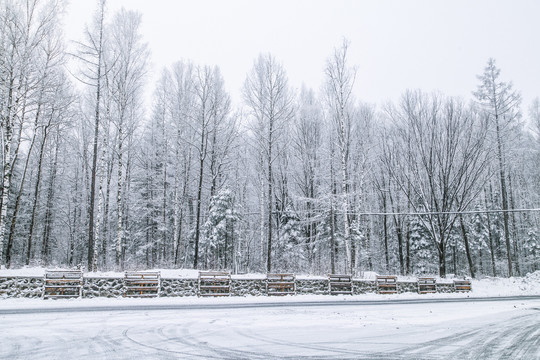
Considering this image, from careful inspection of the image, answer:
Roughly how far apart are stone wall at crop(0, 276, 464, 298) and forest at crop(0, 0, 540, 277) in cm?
176

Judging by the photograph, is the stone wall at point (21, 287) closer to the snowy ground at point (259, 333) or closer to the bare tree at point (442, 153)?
the snowy ground at point (259, 333)

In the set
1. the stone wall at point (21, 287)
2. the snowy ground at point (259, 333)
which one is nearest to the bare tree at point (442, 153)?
the snowy ground at point (259, 333)

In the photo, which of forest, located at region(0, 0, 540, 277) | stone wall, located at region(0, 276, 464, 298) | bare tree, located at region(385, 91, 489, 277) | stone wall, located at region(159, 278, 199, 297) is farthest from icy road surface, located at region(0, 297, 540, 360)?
bare tree, located at region(385, 91, 489, 277)

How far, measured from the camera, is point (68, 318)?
9.06 metres

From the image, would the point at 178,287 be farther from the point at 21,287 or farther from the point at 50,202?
the point at 50,202

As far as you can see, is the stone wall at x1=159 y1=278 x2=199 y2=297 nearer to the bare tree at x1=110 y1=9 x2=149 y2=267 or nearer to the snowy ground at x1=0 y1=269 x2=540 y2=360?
the snowy ground at x1=0 y1=269 x2=540 y2=360

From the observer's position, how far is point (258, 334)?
755 centimetres

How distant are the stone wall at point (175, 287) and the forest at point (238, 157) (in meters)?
1.76

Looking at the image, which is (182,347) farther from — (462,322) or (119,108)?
(119,108)

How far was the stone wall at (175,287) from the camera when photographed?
13078 mm

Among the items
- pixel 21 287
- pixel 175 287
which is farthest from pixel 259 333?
pixel 21 287

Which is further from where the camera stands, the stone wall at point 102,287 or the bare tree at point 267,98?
the bare tree at point 267,98

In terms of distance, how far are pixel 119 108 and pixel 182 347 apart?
1585 centimetres

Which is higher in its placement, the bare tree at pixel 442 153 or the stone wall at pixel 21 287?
the bare tree at pixel 442 153
